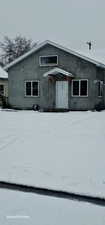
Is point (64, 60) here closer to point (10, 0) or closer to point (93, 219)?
point (10, 0)

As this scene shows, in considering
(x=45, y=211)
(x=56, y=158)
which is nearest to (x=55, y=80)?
(x=56, y=158)

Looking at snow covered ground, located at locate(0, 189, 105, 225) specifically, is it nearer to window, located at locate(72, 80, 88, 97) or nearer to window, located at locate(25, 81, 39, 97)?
window, located at locate(72, 80, 88, 97)

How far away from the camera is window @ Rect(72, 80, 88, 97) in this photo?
64.4 ft

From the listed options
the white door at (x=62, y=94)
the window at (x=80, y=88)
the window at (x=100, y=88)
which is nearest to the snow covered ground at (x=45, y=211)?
the window at (x=80, y=88)

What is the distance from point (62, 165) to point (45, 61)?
15061mm

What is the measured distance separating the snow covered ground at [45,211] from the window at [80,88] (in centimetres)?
1489

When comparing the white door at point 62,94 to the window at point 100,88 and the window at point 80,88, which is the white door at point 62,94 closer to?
the window at point 80,88

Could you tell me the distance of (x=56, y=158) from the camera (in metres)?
7.11

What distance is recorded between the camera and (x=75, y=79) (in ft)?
65.2

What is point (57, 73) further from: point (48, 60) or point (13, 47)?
point (13, 47)

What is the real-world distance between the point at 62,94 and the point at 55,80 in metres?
1.08

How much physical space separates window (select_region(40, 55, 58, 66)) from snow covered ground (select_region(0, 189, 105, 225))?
52.8 ft

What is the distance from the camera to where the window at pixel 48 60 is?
20.5m

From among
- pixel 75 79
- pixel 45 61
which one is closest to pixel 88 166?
pixel 75 79
